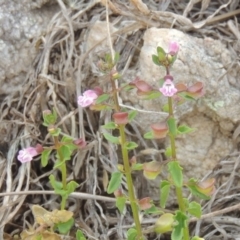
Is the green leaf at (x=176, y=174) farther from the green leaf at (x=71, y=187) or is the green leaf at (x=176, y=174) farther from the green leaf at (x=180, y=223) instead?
the green leaf at (x=71, y=187)

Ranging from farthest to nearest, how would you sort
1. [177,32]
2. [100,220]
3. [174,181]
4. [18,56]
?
[18,56], [177,32], [100,220], [174,181]

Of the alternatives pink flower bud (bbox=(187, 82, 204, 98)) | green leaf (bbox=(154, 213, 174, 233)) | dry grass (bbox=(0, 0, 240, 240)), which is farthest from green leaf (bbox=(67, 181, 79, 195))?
pink flower bud (bbox=(187, 82, 204, 98))

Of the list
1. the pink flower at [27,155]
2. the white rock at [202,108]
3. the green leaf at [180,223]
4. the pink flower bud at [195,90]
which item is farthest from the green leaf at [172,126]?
the white rock at [202,108]

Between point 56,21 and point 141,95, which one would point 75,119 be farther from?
point 141,95

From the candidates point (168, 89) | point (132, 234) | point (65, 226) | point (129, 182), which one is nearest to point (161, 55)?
point (168, 89)

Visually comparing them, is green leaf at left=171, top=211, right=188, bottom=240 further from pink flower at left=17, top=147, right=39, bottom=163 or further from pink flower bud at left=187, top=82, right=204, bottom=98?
pink flower at left=17, top=147, right=39, bottom=163

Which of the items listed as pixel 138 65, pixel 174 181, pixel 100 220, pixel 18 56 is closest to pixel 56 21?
pixel 18 56
